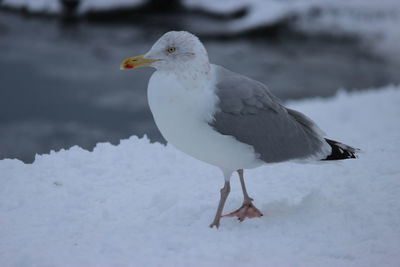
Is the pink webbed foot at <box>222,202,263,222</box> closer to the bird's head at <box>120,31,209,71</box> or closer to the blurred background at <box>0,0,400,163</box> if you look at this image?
the bird's head at <box>120,31,209,71</box>

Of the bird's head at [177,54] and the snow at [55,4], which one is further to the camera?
the snow at [55,4]

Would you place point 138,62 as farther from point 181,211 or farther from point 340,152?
point 340,152

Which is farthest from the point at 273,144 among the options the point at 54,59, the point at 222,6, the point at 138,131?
the point at 222,6

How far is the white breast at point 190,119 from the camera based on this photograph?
3781 millimetres

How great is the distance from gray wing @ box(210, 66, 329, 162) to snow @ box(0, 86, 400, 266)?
0.58m

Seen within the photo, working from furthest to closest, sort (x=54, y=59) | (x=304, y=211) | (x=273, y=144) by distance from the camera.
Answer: (x=54, y=59)
(x=304, y=211)
(x=273, y=144)

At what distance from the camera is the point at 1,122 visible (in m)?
10.0

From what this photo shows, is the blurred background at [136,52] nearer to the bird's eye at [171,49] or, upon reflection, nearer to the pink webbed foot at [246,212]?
the pink webbed foot at [246,212]

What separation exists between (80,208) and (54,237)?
0.55m

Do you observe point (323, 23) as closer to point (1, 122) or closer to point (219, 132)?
point (1, 122)

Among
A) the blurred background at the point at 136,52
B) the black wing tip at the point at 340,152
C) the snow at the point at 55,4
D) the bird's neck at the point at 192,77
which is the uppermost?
the bird's neck at the point at 192,77

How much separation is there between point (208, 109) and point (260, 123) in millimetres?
493

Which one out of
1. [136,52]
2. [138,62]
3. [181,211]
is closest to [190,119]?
[138,62]

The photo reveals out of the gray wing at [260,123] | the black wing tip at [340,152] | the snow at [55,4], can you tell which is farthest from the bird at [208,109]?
the snow at [55,4]
